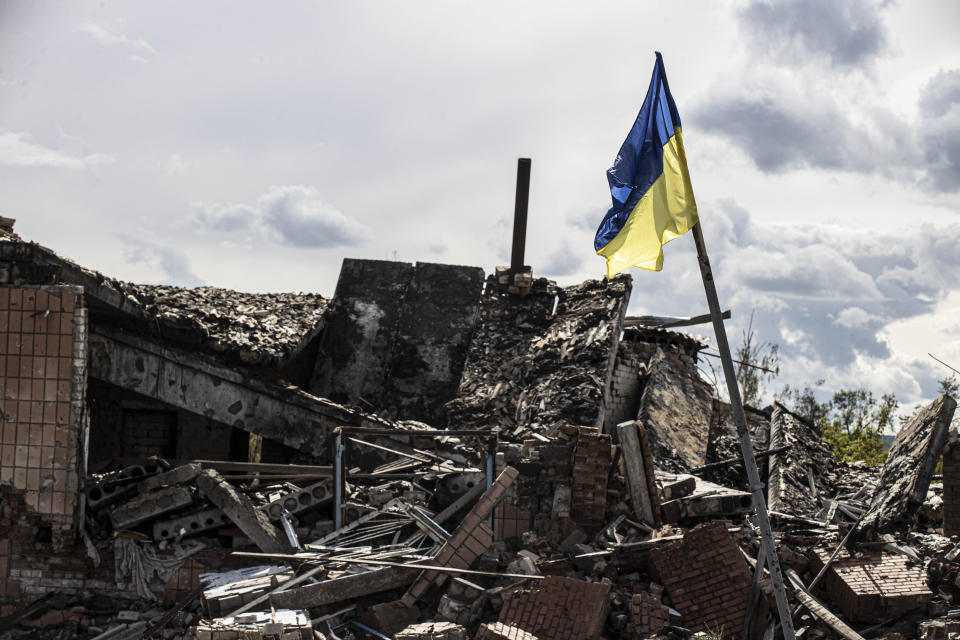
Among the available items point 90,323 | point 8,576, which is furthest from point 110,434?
point 8,576

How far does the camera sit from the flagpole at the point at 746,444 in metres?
6.21

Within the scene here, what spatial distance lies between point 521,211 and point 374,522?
8.62 meters

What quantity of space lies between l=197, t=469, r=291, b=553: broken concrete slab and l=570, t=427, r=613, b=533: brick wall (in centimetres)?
302

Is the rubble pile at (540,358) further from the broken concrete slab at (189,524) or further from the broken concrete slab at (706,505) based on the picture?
the broken concrete slab at (189,524)

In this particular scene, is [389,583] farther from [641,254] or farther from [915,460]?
[915,460]

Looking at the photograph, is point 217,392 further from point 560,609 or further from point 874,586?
point 874,586

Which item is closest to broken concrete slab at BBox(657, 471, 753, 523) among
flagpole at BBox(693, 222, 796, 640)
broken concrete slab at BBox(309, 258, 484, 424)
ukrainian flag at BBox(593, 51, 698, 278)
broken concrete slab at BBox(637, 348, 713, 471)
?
flagpole at BBox(693, 222, 796, 640)

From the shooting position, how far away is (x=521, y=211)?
53.0 feet

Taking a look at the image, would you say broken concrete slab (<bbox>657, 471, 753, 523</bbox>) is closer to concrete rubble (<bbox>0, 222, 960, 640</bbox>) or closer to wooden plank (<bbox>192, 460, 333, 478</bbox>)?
concrete rubble (<bbox>0, 222, 960, 640</bbox>)

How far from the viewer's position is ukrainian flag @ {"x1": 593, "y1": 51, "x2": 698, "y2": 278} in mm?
6539

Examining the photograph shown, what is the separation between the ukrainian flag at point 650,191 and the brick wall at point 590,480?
8.54 ft

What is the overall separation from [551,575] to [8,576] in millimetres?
5725

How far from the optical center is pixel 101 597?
853 centimetres

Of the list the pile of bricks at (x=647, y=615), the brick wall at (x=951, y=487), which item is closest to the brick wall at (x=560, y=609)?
the pile of bricks at (x=647, y=615)
